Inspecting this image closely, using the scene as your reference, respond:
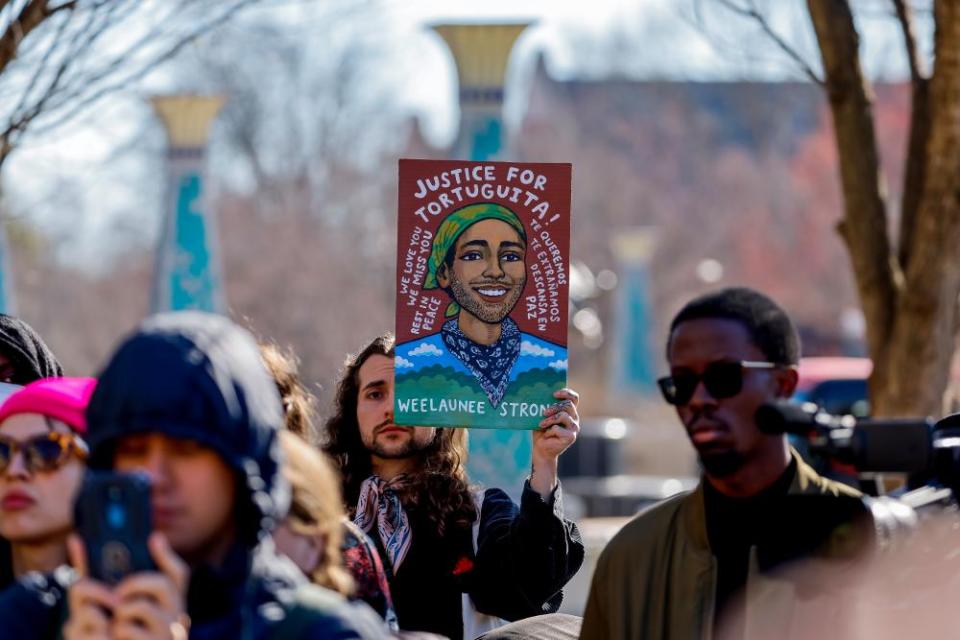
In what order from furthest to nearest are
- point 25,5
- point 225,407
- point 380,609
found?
point 25,5 → point 380,609 → point 225,407

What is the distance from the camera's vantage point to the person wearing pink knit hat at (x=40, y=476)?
3.66 meters

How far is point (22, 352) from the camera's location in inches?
205

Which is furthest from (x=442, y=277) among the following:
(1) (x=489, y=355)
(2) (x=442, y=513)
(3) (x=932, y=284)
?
(3) (x=932, y=284)

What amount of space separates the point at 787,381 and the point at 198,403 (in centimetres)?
182

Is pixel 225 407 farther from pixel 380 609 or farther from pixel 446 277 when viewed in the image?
pixel 446 277

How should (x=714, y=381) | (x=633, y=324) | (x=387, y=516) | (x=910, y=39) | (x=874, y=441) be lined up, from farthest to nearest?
(x=633, y=324) → (x=910, y=39) → (x=387, y=516) → (x=714, y=381) → (x=874, y=441)

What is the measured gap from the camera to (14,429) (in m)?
3.76

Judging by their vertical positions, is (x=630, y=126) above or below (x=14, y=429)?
above

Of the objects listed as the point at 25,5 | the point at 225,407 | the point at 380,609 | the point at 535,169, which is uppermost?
the point at 25,5

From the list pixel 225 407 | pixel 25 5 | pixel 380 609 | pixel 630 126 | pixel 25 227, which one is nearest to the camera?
pixel 225 407

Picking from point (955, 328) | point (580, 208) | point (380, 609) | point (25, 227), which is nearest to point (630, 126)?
point (580, 208)

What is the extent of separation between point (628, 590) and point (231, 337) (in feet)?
4.62

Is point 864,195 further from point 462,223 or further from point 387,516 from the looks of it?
point 387,516

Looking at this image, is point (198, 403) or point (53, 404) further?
point (53, 404)
